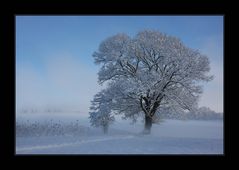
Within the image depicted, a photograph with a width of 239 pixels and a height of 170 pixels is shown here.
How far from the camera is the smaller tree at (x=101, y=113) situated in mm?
18641

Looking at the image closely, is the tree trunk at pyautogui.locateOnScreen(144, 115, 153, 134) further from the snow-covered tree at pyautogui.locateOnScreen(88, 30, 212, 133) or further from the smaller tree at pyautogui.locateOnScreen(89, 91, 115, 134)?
the smaller tree at pyautogui.locateOnScreen(89, 91, 115, 134)

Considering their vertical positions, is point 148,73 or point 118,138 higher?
point 148,73

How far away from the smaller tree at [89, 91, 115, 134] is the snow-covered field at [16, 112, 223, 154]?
0.32m

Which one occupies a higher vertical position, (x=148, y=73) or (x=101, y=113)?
(x=148, y=73)

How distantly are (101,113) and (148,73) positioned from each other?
343 centimetres

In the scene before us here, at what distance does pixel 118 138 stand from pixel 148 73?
155 inches

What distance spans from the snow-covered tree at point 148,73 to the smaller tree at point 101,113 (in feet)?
0.21

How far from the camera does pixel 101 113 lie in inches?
732

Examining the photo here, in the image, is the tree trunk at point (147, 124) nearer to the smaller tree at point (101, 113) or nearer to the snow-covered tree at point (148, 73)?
the snow-covered tree at point (148, 73)

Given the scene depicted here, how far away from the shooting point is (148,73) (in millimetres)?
18234
